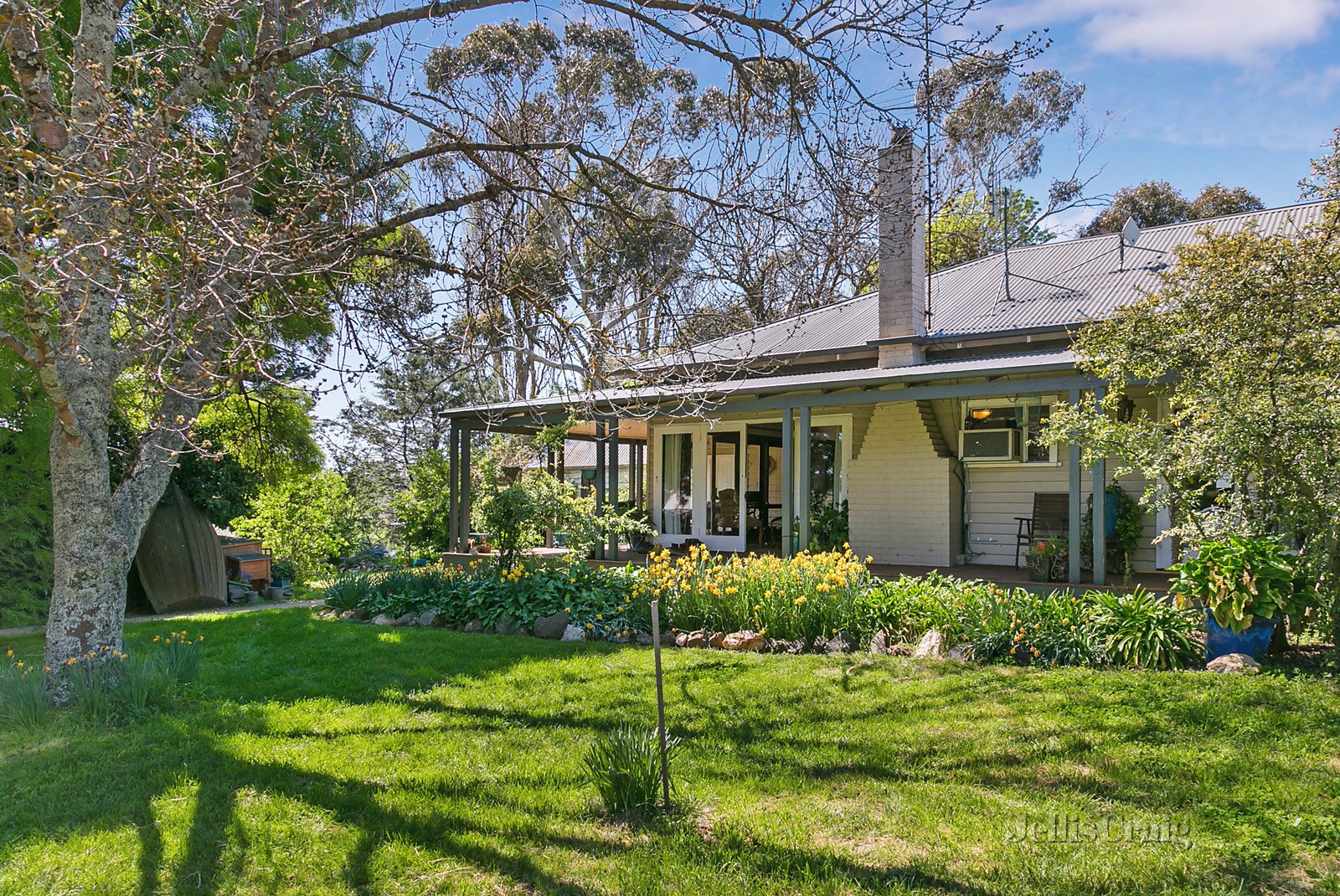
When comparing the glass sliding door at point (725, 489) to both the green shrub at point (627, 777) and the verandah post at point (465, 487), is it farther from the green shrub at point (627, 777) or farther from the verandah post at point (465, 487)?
the green shrub at point (627, 777)

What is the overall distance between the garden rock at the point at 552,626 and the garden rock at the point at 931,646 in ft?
11.3

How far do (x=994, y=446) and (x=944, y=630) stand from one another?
4.98 meters

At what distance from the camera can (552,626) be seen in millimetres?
8406

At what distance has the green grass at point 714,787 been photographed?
320cm

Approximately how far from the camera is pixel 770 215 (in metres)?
5.85

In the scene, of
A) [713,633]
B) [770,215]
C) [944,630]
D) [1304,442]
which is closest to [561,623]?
[713,633]

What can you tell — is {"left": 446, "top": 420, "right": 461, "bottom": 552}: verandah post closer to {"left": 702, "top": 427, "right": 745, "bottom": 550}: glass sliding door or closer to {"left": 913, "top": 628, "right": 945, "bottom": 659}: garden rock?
{"left": 702, "top": 427, "right": 745, "bottom": 550}: glass sliding door

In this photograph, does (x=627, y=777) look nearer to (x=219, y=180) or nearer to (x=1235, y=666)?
(x=1235, y=666)

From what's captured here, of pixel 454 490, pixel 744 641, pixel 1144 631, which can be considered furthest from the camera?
pixel 454 490

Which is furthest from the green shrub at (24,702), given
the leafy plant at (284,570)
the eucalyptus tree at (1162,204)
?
the eucalyptus tree at (1162,204)

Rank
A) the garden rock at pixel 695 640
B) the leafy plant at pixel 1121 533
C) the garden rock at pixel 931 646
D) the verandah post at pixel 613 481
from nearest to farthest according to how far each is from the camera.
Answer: the garden rock at pixel 931 646
the garden rock at pixel 695 640
the leafy plant at pixel 1121 533
the verandah post at pixel 613 481

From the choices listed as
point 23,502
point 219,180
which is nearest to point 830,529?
point 219,180

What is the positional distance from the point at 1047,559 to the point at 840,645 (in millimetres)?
3460

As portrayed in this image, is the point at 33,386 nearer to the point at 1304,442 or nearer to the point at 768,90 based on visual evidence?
the point at 768,90
